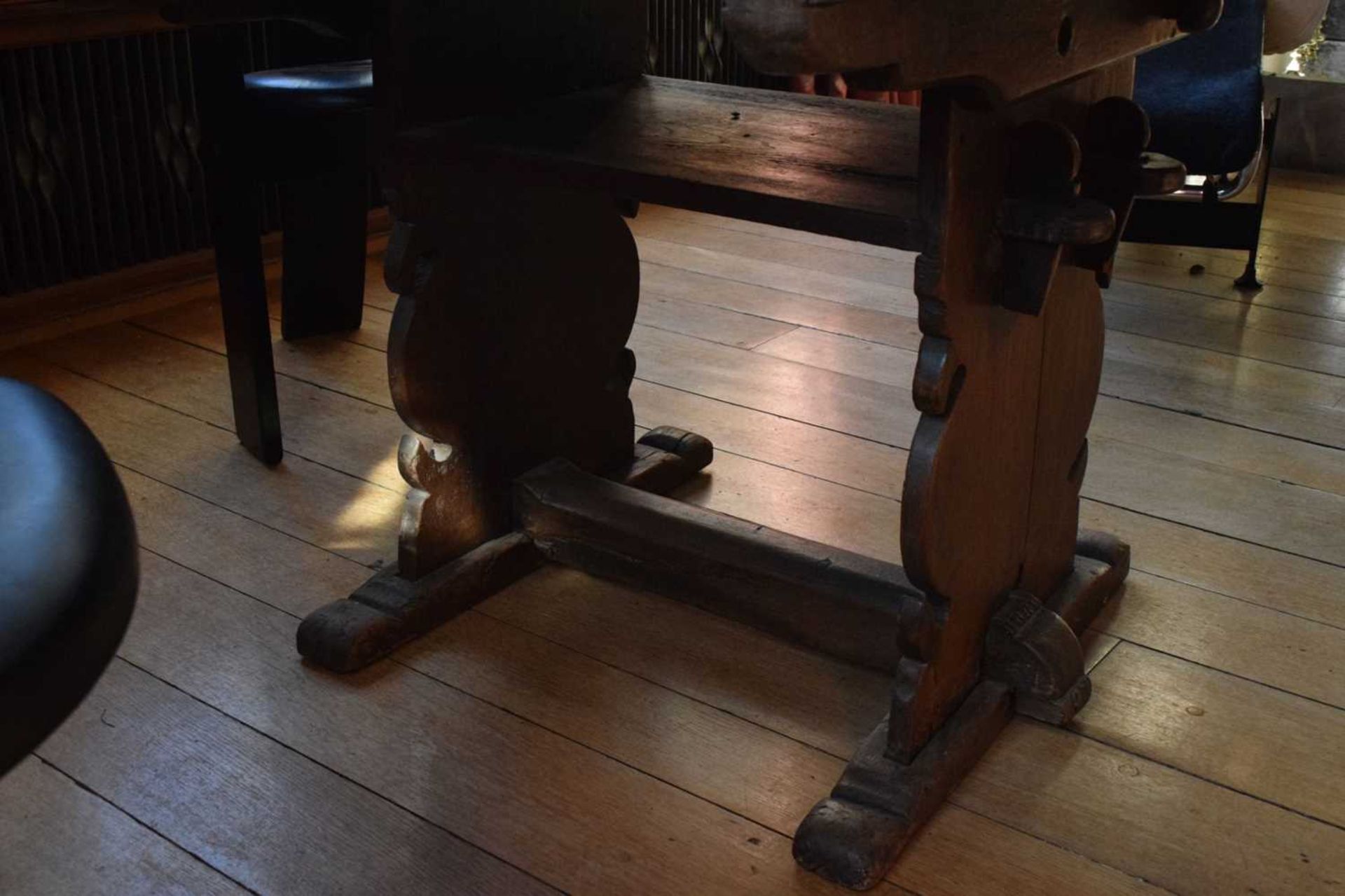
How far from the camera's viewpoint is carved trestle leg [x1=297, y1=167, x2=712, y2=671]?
1.51m

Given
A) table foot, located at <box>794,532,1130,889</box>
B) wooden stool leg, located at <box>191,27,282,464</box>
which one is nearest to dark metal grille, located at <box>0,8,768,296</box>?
wooden stool leg, located at <box>191,27,282,464</box>

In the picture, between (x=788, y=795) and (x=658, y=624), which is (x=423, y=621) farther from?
(x=788, y=795)

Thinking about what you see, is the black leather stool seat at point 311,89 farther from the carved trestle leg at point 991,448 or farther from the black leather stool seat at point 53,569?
the black leather stool seat at point 53,569

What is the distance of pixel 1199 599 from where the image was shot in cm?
164

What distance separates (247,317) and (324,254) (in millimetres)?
466

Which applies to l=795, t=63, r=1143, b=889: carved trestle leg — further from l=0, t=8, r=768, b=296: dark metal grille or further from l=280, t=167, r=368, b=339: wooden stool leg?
l=0, t=8, r=768, b=296: dark metal grille

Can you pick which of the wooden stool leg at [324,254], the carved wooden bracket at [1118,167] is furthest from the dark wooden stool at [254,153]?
the carved wooden bracket at [1118,167]

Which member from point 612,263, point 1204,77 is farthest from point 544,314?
point 1204,77

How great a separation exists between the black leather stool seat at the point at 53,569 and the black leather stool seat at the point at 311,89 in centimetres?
134

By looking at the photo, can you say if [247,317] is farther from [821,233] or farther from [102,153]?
[821,233]

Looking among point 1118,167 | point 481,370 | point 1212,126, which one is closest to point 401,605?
point 481,370

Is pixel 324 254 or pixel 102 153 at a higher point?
pixel 102 153

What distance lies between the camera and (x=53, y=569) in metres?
0.50

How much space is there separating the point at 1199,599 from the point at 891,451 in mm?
509
